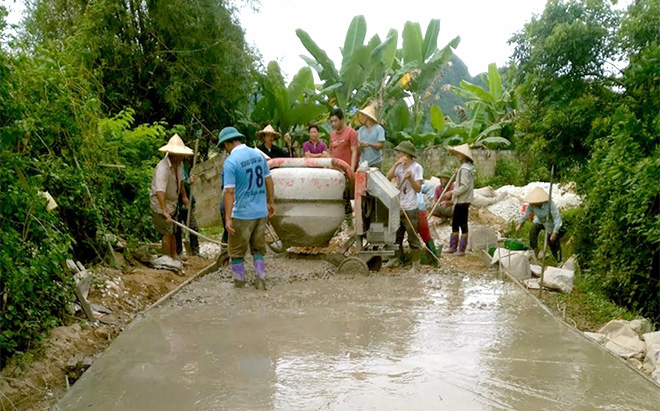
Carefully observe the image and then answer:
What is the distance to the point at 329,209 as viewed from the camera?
9.18 metres

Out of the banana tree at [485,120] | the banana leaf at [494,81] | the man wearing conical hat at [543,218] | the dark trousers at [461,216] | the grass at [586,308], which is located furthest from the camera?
the banana leaf at [494,81]

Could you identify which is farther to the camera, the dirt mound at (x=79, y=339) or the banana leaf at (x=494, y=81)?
the banana leaf at (x=494, y=81)

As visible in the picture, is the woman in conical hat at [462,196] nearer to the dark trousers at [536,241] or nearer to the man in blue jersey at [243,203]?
the dark trousers at [536,241]

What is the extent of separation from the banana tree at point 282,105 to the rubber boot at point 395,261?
8108mm

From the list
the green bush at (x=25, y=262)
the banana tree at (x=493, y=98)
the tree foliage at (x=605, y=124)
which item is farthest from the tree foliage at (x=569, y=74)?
the banana tree at (x=493, y=98)

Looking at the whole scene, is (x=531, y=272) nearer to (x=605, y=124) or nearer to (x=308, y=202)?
(x=605, y=124)

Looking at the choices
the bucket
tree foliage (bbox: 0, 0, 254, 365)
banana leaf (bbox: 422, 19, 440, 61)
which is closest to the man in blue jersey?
tree foliage (bbox: 0, 0, 254, 365)

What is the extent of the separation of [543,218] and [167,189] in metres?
5.46

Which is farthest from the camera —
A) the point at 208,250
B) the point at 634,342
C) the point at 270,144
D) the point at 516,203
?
the point at 516,203

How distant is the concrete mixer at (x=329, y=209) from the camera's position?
8.84 meters

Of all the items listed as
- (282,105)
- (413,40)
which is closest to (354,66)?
(282,105)

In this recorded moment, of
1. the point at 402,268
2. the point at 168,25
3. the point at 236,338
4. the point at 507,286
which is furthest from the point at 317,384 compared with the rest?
the point at 168,25

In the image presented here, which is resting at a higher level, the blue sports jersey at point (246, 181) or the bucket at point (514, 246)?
the blue sports jersey at point (246, 181)

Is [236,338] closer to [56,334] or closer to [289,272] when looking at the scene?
[56,334]
